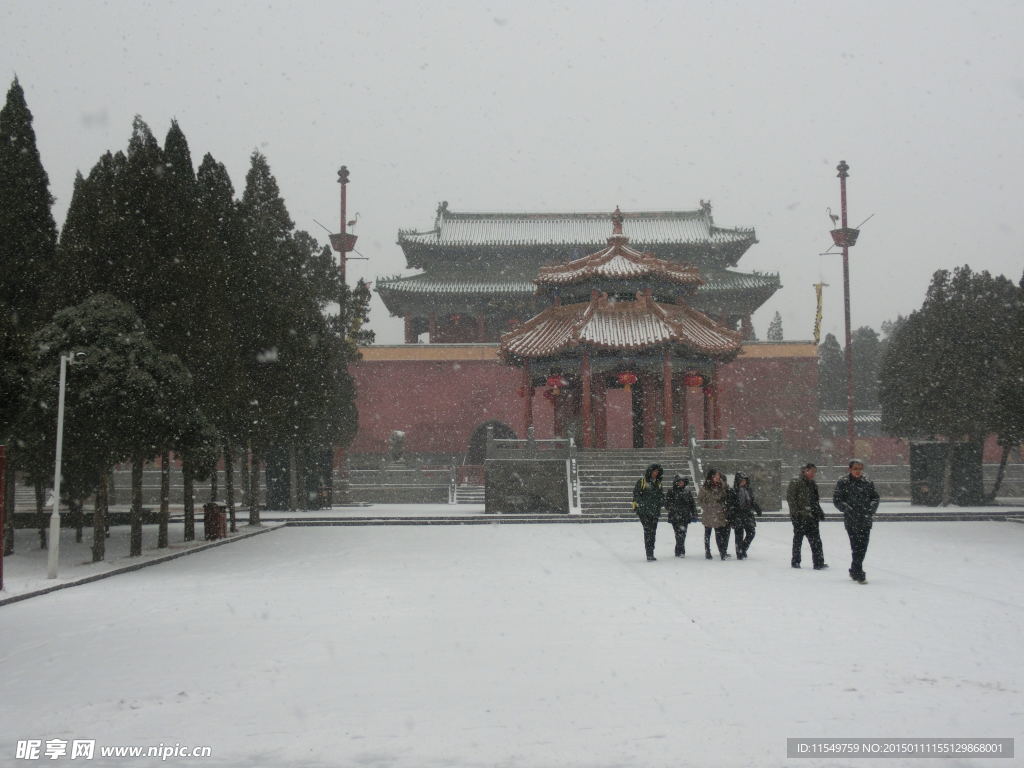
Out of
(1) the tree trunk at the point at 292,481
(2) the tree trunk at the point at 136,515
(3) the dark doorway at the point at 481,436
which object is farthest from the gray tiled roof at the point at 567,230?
(2) the tree trunk at the point at 136,515

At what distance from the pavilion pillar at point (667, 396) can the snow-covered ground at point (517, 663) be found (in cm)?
1448

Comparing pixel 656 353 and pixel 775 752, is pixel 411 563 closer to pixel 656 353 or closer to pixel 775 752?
pixel 775 752

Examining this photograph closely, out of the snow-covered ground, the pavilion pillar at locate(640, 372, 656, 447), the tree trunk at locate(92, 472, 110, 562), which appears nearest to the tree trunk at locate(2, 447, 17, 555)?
the tree trunk at locate(92, 472, 110, 562)

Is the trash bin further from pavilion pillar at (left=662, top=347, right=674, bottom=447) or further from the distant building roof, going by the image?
the distant building roof

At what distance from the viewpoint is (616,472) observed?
83.3 ft

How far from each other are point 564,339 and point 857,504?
17.5 metres

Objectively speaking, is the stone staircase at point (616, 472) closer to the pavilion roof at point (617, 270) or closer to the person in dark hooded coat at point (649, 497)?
the pavilion roof at point (617, 270)

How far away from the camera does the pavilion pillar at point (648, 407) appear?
27980mm

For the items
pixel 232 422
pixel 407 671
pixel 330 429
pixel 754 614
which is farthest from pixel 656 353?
pixel 407 671

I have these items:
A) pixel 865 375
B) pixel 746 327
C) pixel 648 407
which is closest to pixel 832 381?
pixel 865 375

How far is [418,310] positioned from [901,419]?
65.5ft

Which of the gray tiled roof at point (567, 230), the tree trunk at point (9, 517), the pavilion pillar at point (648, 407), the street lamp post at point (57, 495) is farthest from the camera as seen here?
the gray tiled roof at point (567, 230)

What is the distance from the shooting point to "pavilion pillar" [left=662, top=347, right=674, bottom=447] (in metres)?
26.7

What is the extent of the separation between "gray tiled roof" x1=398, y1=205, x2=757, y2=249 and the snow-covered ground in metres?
30.8
